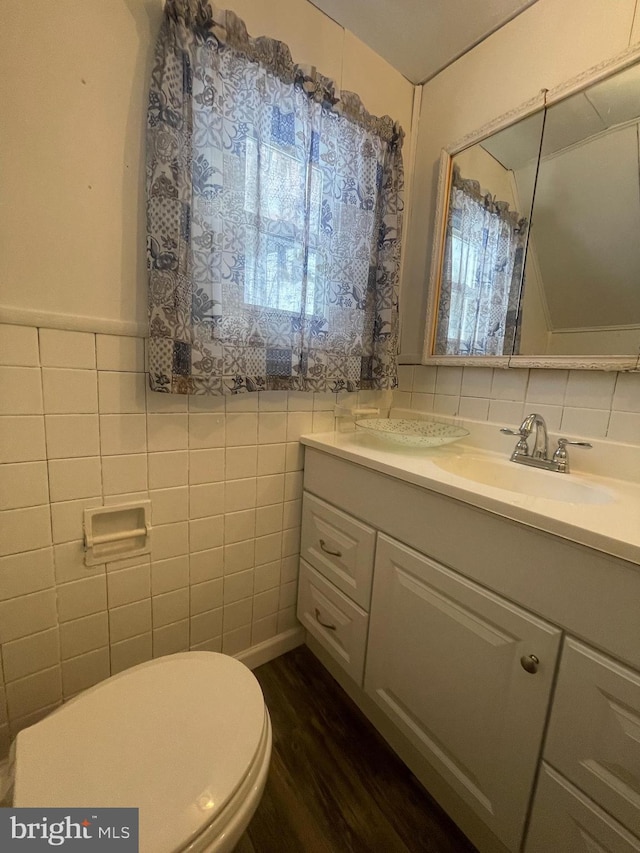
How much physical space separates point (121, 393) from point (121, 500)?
0.29 meters

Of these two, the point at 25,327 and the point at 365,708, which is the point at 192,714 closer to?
the point at 365,708

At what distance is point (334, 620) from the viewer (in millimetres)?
1145

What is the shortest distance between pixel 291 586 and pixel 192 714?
27.2 inches

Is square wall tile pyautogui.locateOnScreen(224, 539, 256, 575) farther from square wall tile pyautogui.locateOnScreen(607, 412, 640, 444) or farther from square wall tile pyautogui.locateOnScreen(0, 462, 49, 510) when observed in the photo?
square wall tile pyautogui.locateOnScreen(607, 412, 640, 444)

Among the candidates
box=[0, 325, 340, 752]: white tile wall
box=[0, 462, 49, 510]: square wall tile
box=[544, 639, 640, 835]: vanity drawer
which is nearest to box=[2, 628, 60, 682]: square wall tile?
box=[0, 325, 340, 752]: white tile wall

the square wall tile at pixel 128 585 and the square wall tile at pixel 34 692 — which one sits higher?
the square wall tile at pixel 128 585

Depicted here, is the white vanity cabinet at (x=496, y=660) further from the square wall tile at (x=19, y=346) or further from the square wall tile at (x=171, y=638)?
the square wall tile at (x=19, y=346)

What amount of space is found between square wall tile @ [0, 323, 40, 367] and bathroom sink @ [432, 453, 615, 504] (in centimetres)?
103

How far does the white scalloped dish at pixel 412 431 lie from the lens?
1.05 m

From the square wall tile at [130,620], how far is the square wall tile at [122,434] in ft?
1.49

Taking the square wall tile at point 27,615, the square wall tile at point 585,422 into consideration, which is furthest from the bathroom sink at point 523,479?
the square wall tile at point 27,615

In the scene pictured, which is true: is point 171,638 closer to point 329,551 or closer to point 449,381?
point 329,551

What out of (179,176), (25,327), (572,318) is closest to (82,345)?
(25,327)

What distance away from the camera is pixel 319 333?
1144 millimetres
